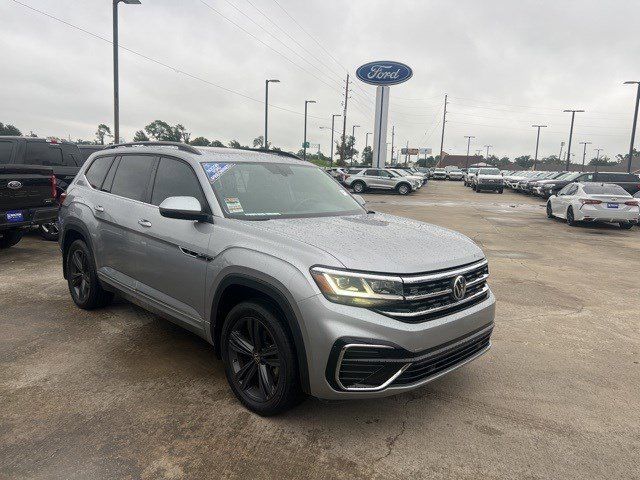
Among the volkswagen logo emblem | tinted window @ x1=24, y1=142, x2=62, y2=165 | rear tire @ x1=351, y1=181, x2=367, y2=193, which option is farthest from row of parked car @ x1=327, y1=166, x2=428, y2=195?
the volkswagen logo emblem

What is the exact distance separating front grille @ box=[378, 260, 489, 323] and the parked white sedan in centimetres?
1303

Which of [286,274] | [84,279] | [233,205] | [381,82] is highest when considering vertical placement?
[381,82]

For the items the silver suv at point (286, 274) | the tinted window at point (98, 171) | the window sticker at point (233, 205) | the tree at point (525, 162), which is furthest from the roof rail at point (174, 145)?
the tree at point (525, 162)

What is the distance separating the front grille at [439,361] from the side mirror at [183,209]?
71.0 inches

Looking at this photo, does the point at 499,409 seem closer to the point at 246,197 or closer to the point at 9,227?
the point at 246,197

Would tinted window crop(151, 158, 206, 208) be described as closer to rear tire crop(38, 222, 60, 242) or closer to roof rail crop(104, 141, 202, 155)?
roof rail crop(104, 141, 202, 155)

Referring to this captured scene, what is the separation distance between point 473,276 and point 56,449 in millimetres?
2854

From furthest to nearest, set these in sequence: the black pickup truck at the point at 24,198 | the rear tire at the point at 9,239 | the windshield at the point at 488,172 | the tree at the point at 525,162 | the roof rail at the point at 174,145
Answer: the tree at the point at 525,162, the windshield at the point at 488,172, the rear tire at the point at 9,239, the black pickup truck at the point at 24,198, the roof rail at the point at 174,145

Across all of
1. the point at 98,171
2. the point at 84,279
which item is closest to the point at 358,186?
the point at 98,171

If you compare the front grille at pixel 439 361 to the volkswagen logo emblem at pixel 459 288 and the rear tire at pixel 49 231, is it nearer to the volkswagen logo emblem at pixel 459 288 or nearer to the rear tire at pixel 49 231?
the volkswagen logo emblem at pixel 459 288

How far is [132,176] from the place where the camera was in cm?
446

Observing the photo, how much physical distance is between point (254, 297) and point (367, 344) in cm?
90

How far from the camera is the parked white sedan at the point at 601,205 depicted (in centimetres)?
1359

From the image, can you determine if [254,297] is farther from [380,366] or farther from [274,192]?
[274,192]
